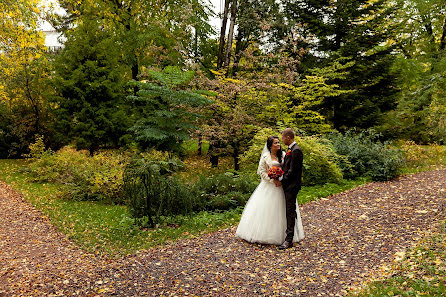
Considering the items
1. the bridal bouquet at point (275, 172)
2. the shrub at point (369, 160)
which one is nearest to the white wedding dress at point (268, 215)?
the bridal bouquet at point (275, 172)

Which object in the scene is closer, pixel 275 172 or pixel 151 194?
pixel 275 172

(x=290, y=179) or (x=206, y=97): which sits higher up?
(x=206, y=97)

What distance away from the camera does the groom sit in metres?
5.62

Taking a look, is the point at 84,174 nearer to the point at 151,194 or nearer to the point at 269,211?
the point at 151,194

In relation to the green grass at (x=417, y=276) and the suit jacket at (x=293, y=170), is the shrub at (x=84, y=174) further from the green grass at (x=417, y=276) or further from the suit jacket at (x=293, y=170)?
the green grass at (x=417, y=276)

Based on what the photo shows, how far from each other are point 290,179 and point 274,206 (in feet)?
2.16

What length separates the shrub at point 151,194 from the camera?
7387mm

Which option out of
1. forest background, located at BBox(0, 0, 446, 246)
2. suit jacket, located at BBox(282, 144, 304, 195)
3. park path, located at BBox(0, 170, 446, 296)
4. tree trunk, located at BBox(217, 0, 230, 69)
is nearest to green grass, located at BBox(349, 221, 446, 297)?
park path, located at BBox(0, 170, 446, 296)

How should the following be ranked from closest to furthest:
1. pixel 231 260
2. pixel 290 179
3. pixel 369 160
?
1. pixel 231 260
2. pixel 290 179
3. pixel 369 160

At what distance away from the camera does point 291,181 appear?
5777 mm

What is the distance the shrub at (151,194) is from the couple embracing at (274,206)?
224 centimetres

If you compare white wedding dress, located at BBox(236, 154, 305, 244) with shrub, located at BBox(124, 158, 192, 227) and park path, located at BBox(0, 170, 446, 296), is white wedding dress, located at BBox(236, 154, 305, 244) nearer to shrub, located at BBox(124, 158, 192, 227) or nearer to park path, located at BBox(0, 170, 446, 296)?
park path, located at BBox(0, 170, 446, 296)

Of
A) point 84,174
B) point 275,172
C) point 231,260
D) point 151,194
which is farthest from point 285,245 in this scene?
point 84,174

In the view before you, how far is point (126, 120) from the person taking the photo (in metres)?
14.1
